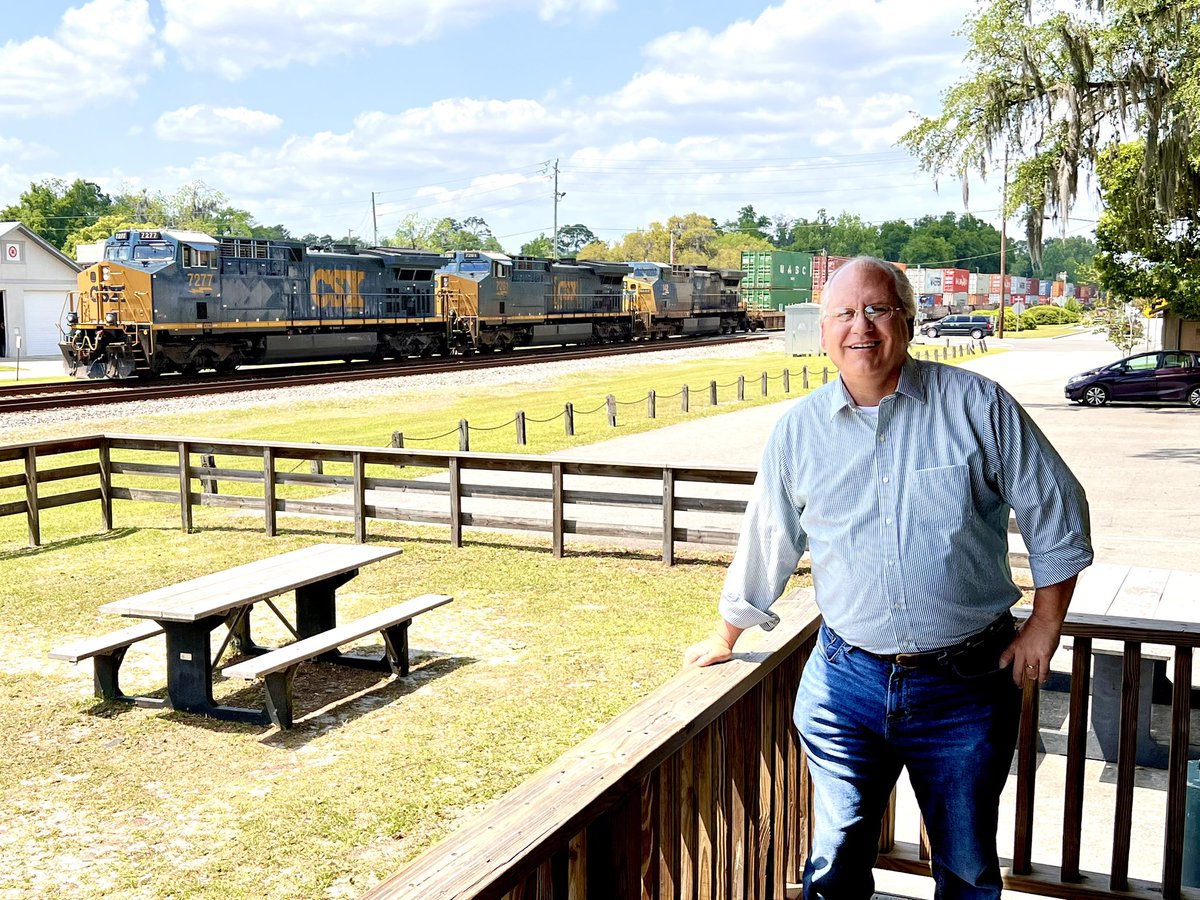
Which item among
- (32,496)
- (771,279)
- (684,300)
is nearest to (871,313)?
(32,496)

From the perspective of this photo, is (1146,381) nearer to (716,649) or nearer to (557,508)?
(557,508)

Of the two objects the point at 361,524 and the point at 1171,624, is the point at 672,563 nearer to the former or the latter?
the point at 361,524

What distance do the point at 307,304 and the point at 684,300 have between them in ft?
85.6

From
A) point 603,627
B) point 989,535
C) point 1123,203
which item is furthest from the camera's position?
point 1123,203

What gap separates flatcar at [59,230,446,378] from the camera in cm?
2911

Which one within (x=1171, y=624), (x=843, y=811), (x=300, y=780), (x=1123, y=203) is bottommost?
(x=300, y=780)

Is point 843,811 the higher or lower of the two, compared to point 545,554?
higher

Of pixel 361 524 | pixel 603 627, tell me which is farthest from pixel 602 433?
pixel 603 627

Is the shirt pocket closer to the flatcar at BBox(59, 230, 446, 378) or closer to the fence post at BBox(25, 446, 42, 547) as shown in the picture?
the fence post at BBox(25, 446, 42, 547)

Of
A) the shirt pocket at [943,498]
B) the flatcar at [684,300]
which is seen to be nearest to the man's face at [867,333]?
the shirt pocket at [943,498]

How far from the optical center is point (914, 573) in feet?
9.11

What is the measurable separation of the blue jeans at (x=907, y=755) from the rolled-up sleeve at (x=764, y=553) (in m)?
0.18

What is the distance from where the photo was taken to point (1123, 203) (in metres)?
25.9

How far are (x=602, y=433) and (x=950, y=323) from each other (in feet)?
174
